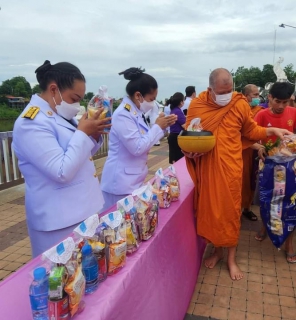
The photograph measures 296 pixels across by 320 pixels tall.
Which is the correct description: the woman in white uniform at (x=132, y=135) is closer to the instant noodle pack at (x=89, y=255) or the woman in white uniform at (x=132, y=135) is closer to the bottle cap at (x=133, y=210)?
the instant noodle pack at (x=89, y=255)

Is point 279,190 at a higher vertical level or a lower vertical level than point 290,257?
higher

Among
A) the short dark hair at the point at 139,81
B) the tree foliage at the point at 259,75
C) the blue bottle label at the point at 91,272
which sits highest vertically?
the tree foliage at the point at 259,75

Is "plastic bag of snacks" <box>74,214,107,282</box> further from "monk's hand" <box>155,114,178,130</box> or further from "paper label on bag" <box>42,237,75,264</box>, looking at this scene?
"monk's hand" <box>155,114,178,130</box>

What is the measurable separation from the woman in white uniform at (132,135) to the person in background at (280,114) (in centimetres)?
118

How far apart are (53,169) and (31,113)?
280 millimetres

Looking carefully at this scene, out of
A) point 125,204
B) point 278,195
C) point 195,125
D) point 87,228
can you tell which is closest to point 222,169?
point 195,125

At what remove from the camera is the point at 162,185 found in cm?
209

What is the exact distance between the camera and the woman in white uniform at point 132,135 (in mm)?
2008

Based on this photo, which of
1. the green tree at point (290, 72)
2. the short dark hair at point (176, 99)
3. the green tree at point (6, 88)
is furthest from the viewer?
the green tree at point (290, 72)

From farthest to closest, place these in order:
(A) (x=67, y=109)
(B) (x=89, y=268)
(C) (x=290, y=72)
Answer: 1. (C) (x=290, y=72)
2. (A) (x=67, y=109)
3. (B) (x=89, y=268)

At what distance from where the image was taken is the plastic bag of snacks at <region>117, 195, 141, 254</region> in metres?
1.41

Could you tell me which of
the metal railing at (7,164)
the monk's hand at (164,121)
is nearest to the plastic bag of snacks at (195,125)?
the monk's hand at (164,121)

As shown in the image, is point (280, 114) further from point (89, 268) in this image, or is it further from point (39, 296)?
point (39, 296)

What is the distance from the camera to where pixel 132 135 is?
6.55 ft
